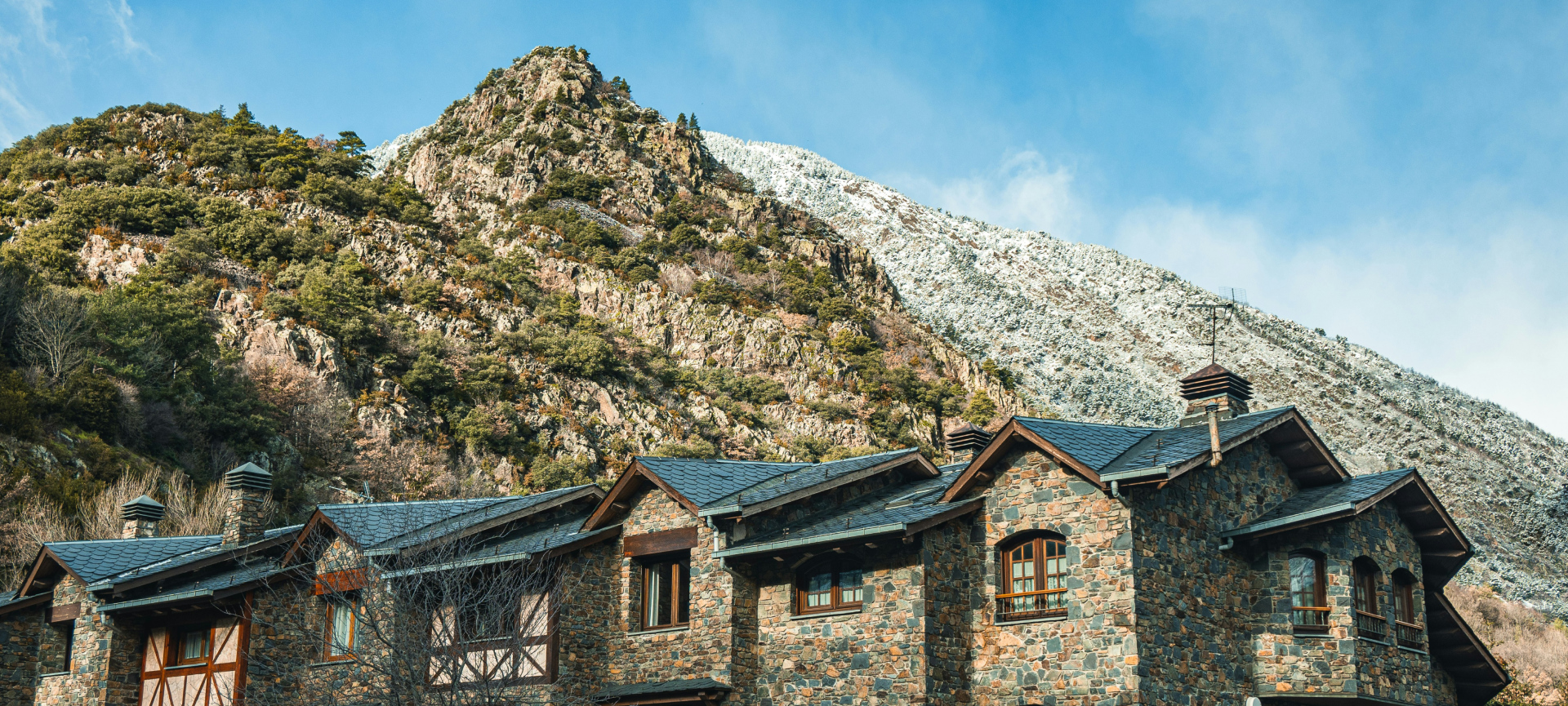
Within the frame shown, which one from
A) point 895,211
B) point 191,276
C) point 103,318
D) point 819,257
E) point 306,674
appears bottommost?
point 306,674

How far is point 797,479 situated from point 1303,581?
905cm

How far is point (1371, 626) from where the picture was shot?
19609 mm

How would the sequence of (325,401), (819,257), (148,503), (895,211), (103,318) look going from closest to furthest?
1. (148,503)
2. (103,318)
3. (325,401)
4. (819,257)
5. (895,211)

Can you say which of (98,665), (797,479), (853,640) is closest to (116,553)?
(98,665)

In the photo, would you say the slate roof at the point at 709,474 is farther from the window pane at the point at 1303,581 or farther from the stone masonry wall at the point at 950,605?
the window pane at the point at 1303,581

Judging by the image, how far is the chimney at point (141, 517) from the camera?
27.6m

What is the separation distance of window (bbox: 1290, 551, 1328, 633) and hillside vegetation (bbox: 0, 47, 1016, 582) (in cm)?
2288

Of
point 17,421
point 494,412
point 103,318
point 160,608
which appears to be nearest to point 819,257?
point 494,412

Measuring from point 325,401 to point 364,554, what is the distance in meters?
26.4

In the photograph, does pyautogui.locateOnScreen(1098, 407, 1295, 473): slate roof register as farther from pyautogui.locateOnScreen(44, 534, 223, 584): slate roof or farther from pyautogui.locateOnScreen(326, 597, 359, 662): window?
pyautogui.locateOnScreen(44, 534, 223, 584): slate roof

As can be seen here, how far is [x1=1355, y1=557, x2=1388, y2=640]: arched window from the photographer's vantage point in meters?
19.4

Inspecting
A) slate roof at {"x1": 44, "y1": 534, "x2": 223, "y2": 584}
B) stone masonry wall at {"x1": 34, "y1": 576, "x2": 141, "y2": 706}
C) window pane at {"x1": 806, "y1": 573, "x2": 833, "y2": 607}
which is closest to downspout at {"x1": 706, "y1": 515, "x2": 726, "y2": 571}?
window pane at {"x1": 806, "y1": 573, "x2": 833, "y2": 607}

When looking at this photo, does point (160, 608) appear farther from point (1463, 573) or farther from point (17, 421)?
point (1463, 573)

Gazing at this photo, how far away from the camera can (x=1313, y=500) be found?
2027cm
